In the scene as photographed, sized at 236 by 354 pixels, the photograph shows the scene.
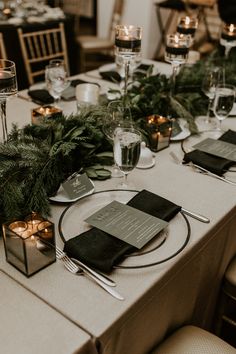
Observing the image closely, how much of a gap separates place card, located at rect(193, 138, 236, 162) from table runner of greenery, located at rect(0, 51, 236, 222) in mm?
138

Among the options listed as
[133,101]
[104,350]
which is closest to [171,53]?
[133,101]

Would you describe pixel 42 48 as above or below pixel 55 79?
below

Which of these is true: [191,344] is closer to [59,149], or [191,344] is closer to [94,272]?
[94,272]

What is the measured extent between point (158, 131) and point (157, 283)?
27.3 inches

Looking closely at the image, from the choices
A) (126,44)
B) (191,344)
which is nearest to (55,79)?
(126,44)

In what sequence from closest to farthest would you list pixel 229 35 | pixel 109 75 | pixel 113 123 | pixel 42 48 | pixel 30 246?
pixel 30 246 → pixel 113 123 → pixel 229 35 → pixel 109 75 → pixel 42 48

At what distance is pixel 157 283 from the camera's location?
0.87 meters

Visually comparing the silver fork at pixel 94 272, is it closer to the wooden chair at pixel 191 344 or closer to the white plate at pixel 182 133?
the wooden chair at pixel 191 344

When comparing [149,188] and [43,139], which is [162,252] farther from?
[43,139]

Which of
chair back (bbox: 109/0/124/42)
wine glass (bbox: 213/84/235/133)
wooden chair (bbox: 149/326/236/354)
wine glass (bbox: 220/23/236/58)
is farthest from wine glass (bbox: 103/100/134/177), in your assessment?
chair back (bbox: 109/0/124/42)

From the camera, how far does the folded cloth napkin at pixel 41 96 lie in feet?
6.13

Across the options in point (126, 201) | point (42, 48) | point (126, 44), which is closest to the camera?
point (126, 201)

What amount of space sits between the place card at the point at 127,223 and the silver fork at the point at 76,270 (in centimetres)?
11

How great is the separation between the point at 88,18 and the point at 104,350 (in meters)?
6.36
